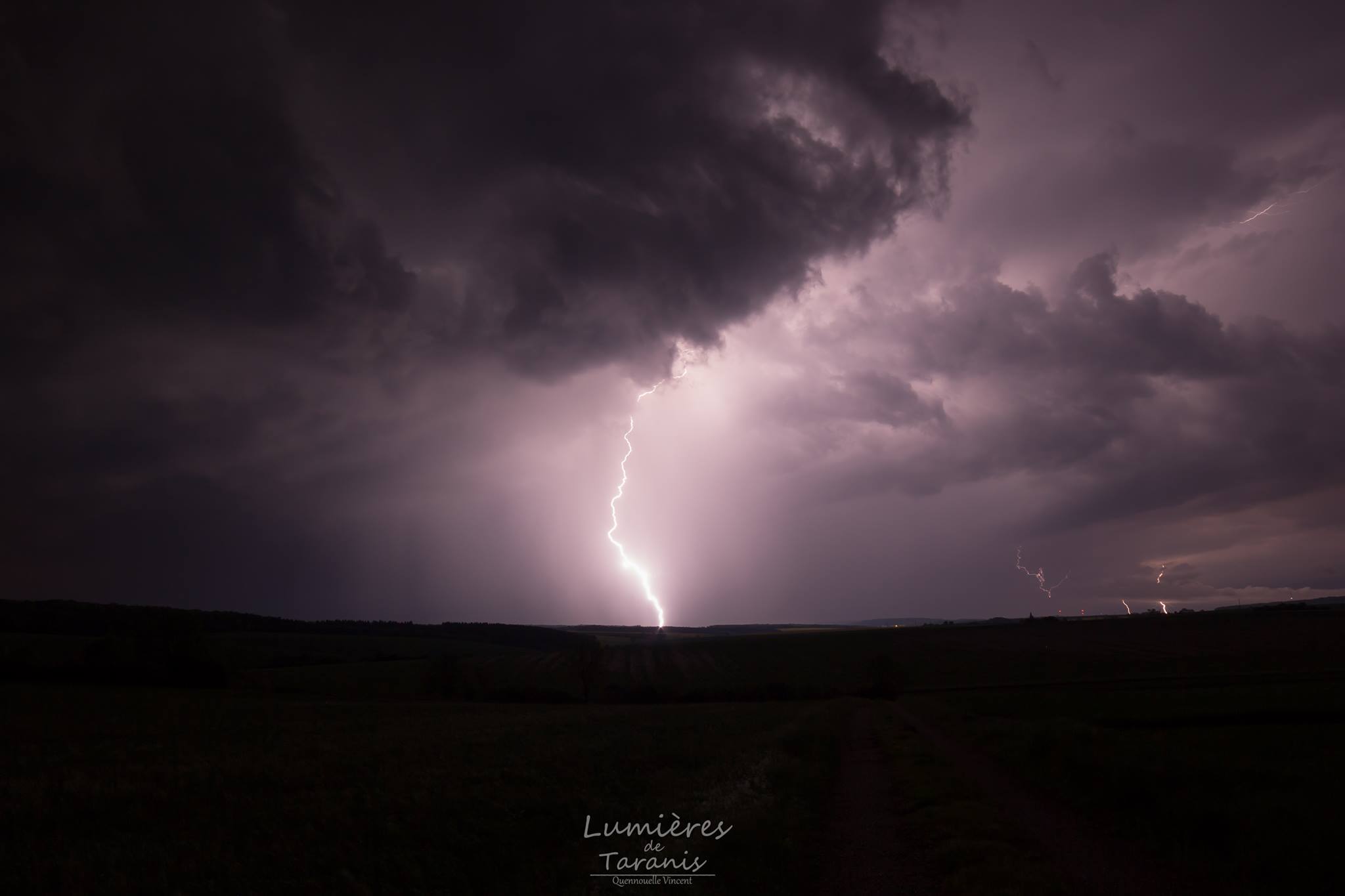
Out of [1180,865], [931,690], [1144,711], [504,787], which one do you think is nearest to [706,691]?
[931,690]

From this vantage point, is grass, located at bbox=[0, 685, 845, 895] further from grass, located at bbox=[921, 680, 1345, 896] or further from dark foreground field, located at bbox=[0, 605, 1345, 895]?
grass, located at bbox=[921, 680, 1345, 896]

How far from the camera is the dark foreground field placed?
11117 millimetres

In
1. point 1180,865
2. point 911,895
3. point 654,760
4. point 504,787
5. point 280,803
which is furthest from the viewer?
point 654,760

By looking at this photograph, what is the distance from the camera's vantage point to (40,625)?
4168 inches

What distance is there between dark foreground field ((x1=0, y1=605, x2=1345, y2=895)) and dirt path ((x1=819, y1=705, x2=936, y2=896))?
3.3 inches

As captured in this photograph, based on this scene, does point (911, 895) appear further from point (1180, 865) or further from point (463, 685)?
point (463, 685)

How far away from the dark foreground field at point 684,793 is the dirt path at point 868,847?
0.27ft

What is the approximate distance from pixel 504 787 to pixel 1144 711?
38.7m

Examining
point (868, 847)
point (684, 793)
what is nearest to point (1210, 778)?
point (868, 847)

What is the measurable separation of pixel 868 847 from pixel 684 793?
611 centimetres

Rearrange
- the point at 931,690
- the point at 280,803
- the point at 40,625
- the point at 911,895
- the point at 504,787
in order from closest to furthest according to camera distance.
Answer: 1. the point at 911,895
2. the point at 280,803
3. the point at 504,787
4. the point at 931,690
5. the point at 40,625

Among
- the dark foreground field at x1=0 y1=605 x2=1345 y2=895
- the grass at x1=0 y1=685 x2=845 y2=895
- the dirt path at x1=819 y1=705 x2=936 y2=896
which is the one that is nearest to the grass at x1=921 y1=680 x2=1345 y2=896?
the dark foreground field at x1=0 y1=605 x2=1345 y2=895

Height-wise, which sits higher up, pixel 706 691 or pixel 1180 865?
pixel 1180 865

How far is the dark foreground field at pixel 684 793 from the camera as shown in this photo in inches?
438
